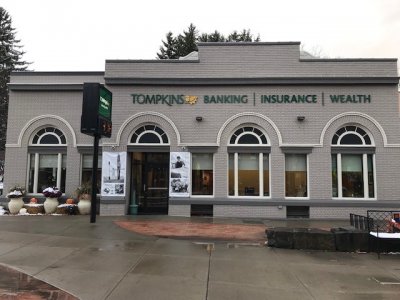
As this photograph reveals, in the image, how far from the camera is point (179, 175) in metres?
15.7

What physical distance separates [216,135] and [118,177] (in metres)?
4.45

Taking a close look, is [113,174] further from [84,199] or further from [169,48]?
[169,48]

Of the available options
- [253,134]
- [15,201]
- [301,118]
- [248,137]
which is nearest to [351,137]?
[301,118]

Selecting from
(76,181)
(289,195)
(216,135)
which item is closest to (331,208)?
(289,195)

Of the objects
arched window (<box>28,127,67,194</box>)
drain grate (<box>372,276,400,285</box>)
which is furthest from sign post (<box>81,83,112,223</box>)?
drain grate (<box>372,276,400,285</box>)

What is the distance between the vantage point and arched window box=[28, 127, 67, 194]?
1659 centimetres

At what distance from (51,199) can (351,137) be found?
1276 cm

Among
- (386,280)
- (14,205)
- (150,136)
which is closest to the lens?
(386,280)

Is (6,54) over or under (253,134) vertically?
over

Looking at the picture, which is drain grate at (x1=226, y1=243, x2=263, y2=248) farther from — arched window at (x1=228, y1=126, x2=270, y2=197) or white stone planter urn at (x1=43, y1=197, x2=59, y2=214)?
white stone planter urn at (x1=43, y1=197, x2=59, y2=214)

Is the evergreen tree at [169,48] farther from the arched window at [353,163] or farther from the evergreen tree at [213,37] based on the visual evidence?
the arched window at [353,163]

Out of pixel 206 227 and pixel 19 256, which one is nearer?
pixel 19 256

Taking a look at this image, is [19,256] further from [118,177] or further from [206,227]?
[118,177]

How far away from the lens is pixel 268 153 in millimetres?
15711
